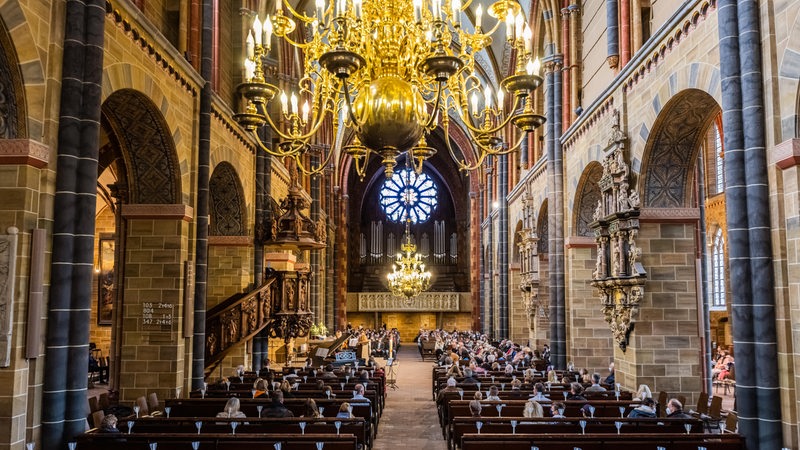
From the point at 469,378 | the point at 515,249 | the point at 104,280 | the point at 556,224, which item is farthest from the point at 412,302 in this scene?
the point at 469,378

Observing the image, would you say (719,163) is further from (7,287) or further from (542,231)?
(7,287)

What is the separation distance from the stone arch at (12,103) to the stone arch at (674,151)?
889 centimetres

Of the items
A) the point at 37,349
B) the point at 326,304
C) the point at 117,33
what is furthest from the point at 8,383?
the point at 326,304

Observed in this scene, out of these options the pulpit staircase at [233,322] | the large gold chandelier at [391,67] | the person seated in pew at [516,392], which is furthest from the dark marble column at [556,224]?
the large gold chandelier at [391,67]

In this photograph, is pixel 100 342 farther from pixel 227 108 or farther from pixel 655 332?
pixel 655 332

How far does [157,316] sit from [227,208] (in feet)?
17.2

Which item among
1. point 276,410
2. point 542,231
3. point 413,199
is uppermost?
point 413,199

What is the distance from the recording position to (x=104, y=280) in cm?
1936

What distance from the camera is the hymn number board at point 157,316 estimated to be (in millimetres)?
11070

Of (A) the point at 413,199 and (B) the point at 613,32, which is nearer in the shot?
(B) the point at 613,32

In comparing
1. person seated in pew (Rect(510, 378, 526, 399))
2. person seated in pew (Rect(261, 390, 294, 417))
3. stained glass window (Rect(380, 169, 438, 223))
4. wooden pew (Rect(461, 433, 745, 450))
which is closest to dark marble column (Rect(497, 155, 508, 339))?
person seated in pew (Rect(510, 378, 526, 399))

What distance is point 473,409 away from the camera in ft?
29.2

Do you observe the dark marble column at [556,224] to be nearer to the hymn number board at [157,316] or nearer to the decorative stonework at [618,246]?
the decorative stonework at [618,246]

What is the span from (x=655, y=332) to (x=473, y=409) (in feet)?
14.0
